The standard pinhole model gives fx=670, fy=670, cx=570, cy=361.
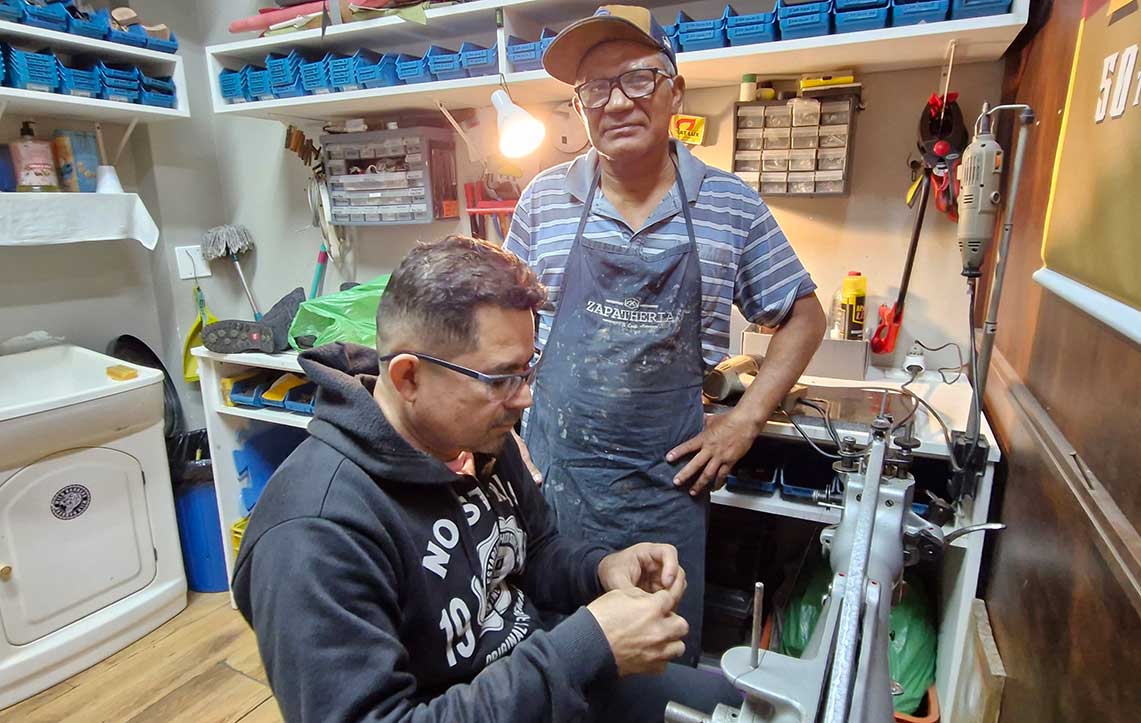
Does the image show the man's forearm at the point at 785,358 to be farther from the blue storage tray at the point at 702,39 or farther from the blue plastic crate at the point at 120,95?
the blue plastic crate at the point at 120,95

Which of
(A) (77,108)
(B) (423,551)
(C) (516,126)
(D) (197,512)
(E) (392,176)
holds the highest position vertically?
(A) (77,108)

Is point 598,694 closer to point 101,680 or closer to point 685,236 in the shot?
point 685,236

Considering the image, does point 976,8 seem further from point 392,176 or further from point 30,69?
point 30,69

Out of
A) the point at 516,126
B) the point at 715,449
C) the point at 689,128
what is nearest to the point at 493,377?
the point at 715,449

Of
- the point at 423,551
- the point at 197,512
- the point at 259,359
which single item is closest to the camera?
the point at 423,551

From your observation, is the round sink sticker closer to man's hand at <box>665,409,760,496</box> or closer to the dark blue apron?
the dark blue apron

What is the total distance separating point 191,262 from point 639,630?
2573mm

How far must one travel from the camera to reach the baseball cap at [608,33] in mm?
1268

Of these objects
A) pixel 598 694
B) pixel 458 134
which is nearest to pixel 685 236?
pixel 598 694

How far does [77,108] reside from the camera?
2.17 meters

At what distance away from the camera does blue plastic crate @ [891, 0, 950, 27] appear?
1.37 meters

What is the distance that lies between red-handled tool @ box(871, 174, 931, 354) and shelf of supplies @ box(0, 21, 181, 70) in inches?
97.3

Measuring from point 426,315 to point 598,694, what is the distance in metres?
0.66

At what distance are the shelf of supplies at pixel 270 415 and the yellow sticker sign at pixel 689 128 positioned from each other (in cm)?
147
